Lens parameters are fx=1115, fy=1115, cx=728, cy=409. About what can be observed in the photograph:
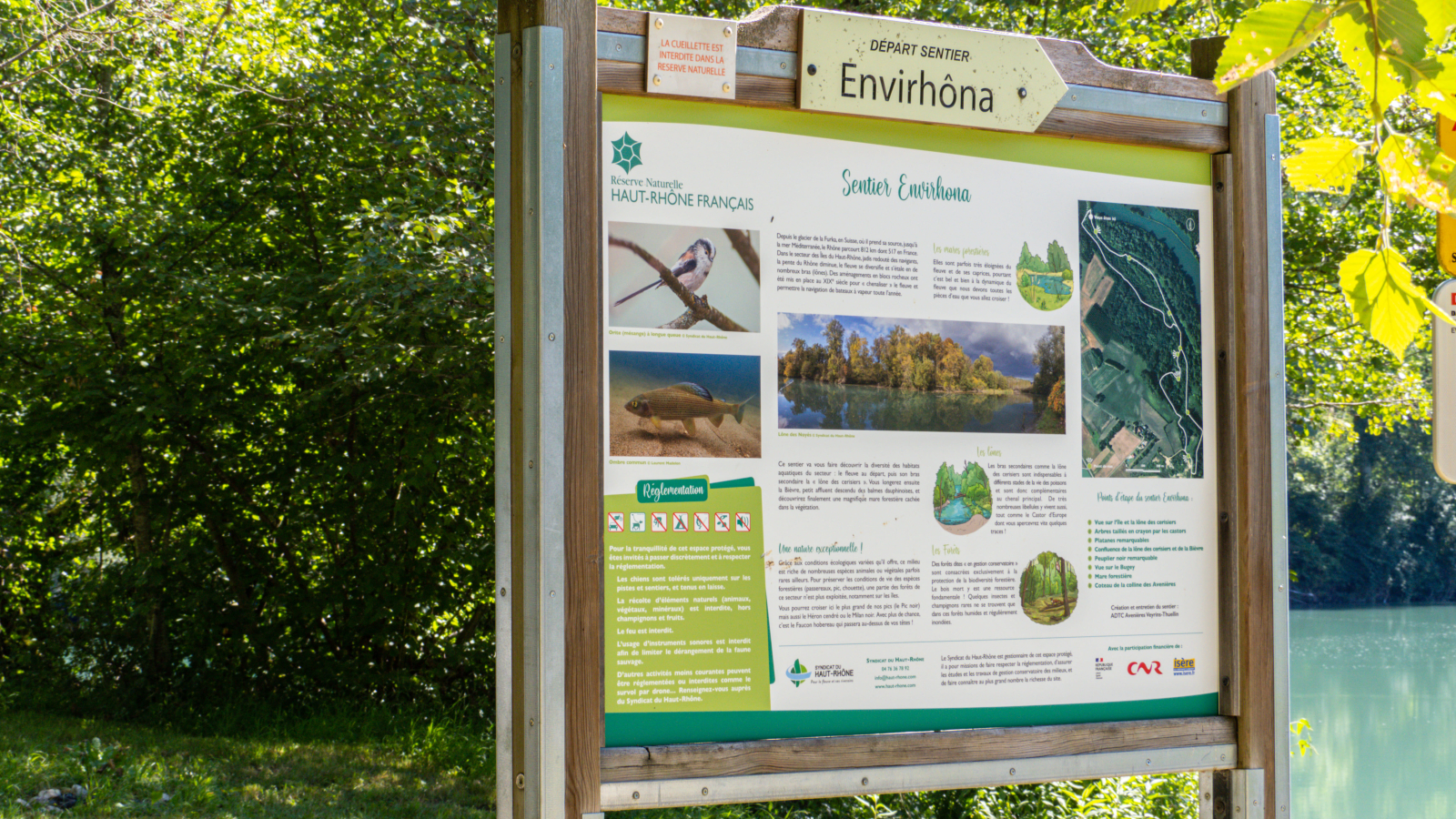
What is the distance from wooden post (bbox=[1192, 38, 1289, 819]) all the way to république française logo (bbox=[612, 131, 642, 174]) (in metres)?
1.37

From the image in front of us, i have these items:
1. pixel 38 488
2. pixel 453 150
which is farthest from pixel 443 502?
pixel 38 488

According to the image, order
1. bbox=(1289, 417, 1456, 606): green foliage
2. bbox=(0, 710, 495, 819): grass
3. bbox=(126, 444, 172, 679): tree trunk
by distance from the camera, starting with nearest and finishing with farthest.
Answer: bbox=(0, 710, 495, 819): grass
bbox=(126, 444, 172, 679): tree trunk
bbox=(1289, 417, 1456, 606): green foliage

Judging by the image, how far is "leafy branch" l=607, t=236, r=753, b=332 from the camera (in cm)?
212

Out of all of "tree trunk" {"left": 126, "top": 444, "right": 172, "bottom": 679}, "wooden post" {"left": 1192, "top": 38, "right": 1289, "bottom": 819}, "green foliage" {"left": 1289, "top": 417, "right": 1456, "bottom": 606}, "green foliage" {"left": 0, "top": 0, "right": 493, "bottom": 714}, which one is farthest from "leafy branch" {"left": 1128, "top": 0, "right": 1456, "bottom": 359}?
"green foliage" {"left": 1289, "top": 417, "right": 1456, "bottom": 606}

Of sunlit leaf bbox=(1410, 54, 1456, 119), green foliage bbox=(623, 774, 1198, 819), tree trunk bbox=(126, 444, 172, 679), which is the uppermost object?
sunlit leaf bbox=(1410, 54, 1456, 119)

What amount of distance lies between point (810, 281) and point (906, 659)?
2.57ft

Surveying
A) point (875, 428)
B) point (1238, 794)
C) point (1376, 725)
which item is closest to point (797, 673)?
point (875, 428)

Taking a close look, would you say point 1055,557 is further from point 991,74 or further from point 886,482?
point 991,74

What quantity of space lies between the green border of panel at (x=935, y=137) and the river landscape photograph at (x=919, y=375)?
1.23 feet

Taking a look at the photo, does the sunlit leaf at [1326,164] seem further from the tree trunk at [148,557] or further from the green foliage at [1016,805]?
the tree trunk at [148,557]

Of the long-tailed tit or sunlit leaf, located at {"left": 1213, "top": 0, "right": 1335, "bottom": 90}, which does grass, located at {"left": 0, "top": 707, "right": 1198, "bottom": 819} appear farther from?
sunlit leaf, located at {"left": 1213, "top": 0, "right": 1335, "bottom": 90}

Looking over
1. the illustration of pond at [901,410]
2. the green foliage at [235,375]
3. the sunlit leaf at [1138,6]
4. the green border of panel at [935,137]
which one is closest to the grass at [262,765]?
the green foliage at [235,375]

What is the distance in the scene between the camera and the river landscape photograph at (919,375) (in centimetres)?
221

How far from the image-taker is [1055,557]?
7.77ft
